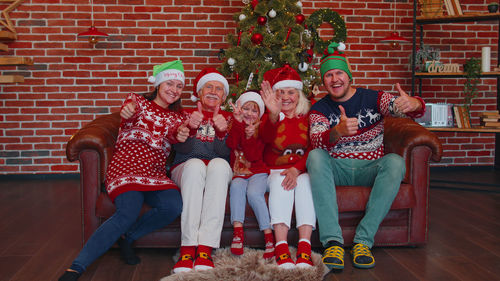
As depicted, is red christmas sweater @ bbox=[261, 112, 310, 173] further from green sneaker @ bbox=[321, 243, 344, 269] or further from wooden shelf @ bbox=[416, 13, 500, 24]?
wooden shelf @ bbox=[416, 13, 500, 24]

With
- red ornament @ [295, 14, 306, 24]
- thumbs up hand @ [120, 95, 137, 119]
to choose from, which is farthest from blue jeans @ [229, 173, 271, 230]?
red ornament @ [295, 14, 306, 24]

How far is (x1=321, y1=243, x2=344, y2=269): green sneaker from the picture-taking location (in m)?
2.05

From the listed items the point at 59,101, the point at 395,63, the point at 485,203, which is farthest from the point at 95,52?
the point at 485,203

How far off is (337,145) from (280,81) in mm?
507

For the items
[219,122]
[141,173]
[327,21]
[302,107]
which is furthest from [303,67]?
[141,173]

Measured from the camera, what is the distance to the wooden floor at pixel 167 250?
6.72 feet

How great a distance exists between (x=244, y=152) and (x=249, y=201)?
0.30m

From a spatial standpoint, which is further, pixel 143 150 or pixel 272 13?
pixel 272 13

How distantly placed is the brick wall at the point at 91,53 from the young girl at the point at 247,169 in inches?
78.4

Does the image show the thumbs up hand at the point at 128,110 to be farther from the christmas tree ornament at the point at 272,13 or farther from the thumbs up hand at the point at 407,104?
the christmas tree ornament at the point at 272,13

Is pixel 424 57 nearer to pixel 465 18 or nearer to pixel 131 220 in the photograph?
pixel 465 18

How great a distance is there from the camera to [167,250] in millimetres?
2398

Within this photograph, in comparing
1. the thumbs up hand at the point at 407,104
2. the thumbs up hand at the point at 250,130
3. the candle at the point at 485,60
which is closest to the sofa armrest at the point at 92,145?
the thumbs up hand at the point at 250,130

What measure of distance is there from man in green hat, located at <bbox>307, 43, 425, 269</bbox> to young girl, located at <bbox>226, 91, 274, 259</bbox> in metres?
0.27
